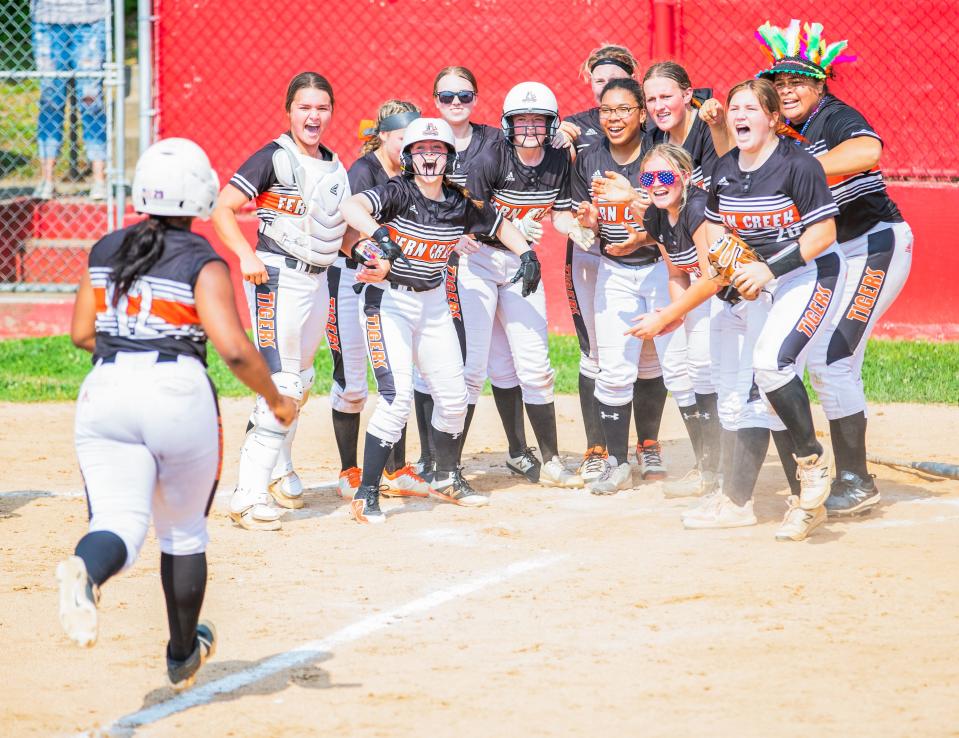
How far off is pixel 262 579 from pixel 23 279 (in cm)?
831

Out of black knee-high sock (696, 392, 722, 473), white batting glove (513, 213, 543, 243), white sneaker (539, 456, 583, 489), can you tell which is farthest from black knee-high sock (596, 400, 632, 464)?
white batting glove (513, 213, 543, 243)

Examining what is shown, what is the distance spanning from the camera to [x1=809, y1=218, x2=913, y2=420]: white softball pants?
6.40m

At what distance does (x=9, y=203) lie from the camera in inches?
504

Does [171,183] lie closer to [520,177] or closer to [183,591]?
[183,591]

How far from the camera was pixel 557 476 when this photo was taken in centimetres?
727

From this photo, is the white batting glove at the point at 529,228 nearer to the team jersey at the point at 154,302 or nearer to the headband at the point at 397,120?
the headband at the point at 397,120

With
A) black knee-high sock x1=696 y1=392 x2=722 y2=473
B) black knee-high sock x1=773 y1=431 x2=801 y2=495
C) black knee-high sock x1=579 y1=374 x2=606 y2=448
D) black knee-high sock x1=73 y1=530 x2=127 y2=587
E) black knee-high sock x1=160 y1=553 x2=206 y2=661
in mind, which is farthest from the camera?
black knee-high sock x1=579 y1=374 x2=606 y2=448

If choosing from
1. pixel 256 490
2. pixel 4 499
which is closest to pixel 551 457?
pixel 256 490

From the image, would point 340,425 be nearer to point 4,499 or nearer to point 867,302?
point 4,499

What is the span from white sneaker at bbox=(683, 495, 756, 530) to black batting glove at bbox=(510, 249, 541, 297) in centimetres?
147

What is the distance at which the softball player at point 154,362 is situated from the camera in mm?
3893

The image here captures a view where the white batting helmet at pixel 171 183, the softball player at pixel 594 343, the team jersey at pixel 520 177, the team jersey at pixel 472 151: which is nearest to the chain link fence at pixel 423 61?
the softball player at pixel 594 343

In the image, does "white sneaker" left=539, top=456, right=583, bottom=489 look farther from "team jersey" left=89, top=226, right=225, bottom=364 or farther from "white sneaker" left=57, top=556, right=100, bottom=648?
"white sneaker" left=57, top=556, right=100, bottom=648

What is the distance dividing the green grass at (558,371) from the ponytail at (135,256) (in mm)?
6008
